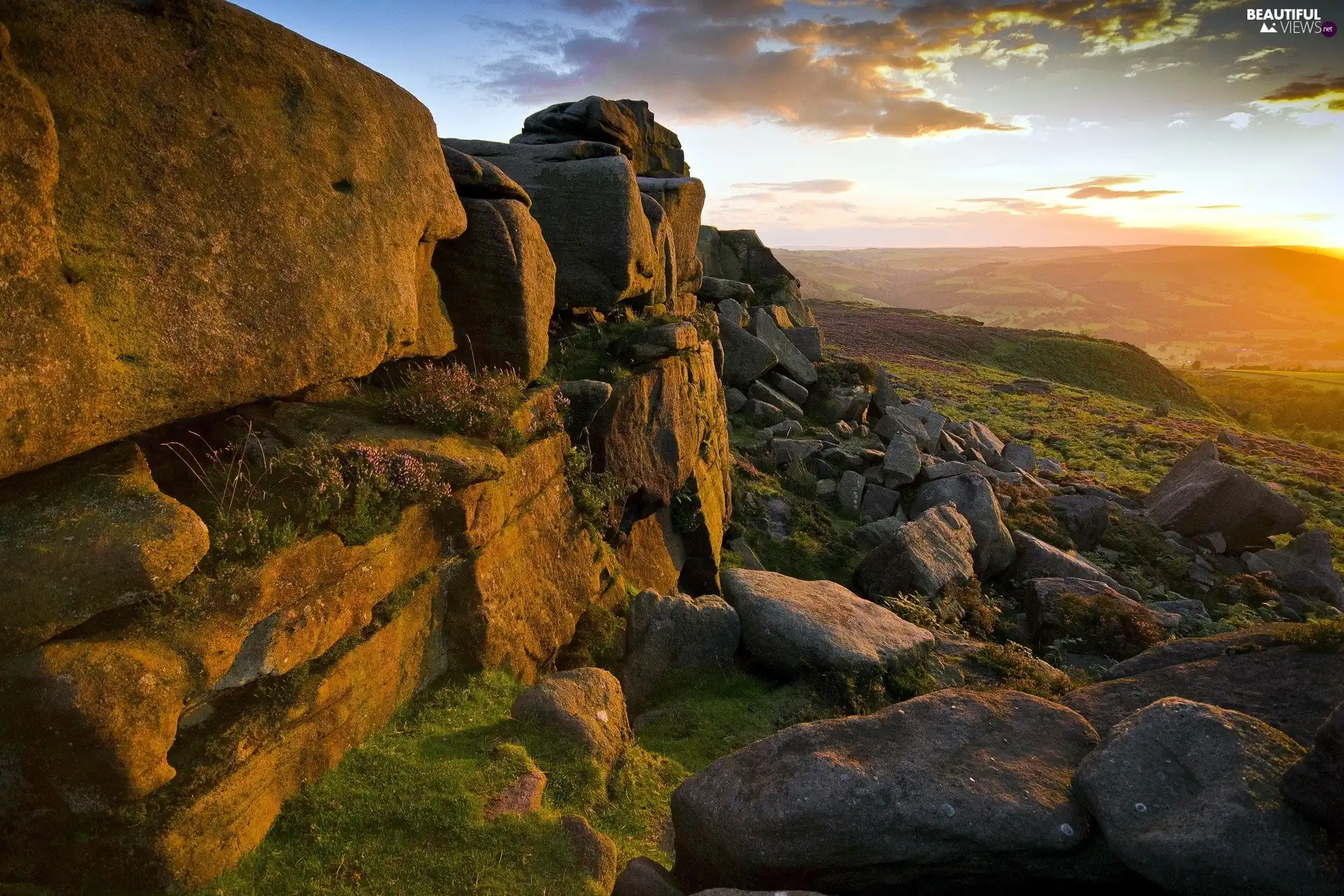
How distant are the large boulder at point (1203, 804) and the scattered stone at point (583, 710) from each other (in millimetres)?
5524

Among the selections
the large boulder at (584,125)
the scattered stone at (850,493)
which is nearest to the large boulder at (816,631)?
the scattered stone at (850,493)

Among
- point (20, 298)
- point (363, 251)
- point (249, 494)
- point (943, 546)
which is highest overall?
point (363, 251)

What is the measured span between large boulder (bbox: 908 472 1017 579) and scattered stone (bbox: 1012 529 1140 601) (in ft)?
1.21

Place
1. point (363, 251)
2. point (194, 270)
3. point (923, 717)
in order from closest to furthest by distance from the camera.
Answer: point (194, 270) < point (923, 717) < point (363, 251)

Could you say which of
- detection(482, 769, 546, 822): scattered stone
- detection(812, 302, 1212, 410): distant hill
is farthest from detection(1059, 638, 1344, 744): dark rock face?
detection(812, 302, 1212, 410): distant hill

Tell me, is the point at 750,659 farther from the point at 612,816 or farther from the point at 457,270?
the point at 457,270

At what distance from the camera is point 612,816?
8.14 m

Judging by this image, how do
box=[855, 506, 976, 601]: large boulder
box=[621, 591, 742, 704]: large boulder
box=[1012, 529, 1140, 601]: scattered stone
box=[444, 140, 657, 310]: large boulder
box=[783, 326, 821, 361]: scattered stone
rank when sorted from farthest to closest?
box=[783, 326, 821, 361]: scattered stone → box=[1012, 529, 1140, 601]: scattered stone → box=[855, 506, 976, 601]: large boulder → box=[444, 140, 657, 310]: large boulder → box=[621, 591, 742, 704]: large boulder

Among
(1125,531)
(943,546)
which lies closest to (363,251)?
(943,546)

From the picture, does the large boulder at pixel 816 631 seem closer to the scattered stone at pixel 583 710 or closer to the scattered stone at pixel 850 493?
the scattered stone at pixel 583 710

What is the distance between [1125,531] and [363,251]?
91.7 ft

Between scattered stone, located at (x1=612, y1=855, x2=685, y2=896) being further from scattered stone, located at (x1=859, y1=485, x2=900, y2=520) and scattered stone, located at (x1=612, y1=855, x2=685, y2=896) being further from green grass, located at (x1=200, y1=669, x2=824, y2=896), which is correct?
scattered stone, located at (x1=859, y1=485, x2=900, y2=520)

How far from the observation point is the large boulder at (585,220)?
16.0 m

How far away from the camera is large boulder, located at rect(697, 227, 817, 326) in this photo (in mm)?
42156
